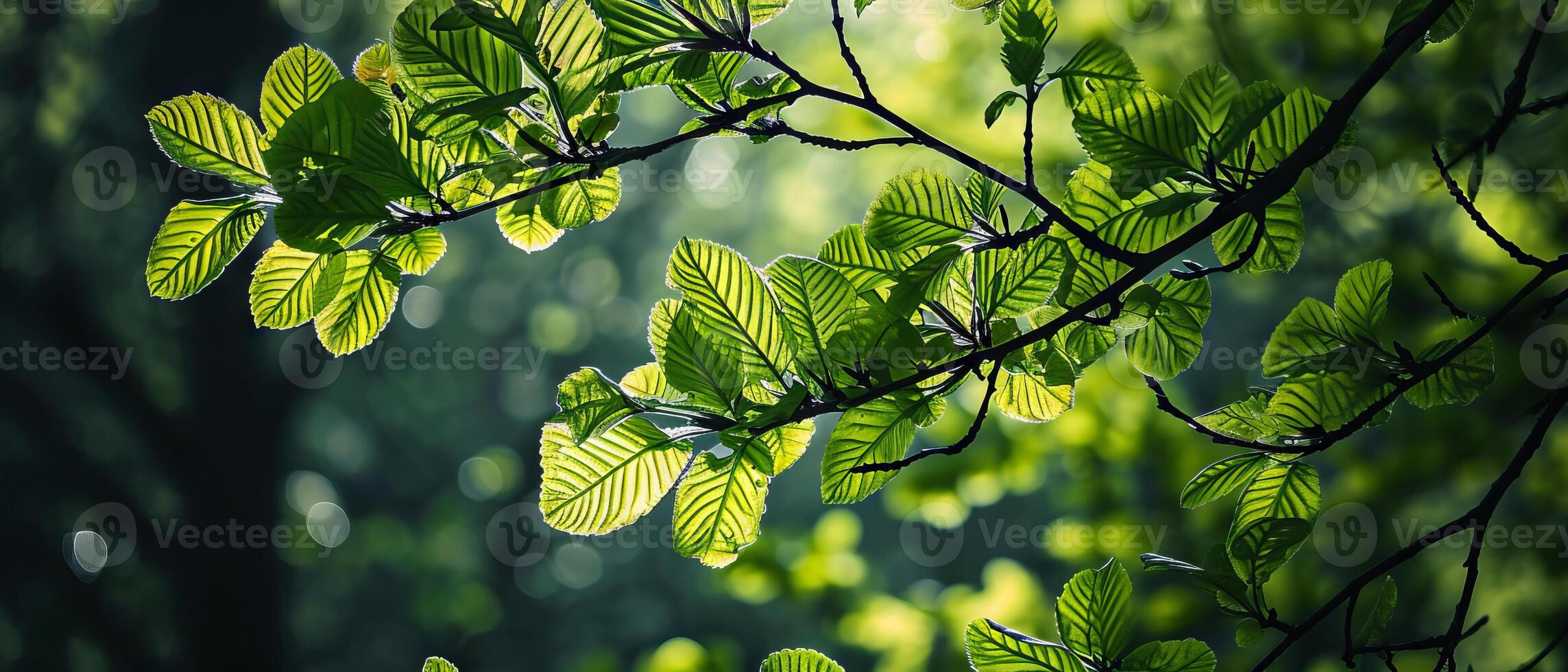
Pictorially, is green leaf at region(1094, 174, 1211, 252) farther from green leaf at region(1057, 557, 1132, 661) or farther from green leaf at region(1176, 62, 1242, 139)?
green leaf at region(1057, 557, 1132, 661)

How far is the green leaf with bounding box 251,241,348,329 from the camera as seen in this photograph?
0.39 meters

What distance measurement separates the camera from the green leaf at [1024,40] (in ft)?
1.23

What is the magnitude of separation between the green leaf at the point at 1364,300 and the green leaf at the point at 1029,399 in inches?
5.7

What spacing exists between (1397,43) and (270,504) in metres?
2.91

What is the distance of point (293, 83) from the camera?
361 millimetres

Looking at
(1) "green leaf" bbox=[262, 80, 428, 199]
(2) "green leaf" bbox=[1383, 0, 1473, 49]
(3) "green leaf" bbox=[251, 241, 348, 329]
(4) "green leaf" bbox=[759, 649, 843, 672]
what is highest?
(2) "green leaf" bbox=[1383, 0, 1473, 49]

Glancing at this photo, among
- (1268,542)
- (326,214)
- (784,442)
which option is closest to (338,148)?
(326,214)

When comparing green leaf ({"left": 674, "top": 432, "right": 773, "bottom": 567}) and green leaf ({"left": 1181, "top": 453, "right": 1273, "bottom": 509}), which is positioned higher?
green leaf ({"left": 1181, "top": 453, "right": 1273, "bottom": 509})

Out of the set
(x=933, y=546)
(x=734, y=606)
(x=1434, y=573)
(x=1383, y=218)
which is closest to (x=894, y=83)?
(x=1383, y=218)

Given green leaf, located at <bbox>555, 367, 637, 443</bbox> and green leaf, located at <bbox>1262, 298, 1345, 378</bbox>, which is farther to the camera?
green leaf, located at <bbox>1262, 298, 1345, 378</bbox>

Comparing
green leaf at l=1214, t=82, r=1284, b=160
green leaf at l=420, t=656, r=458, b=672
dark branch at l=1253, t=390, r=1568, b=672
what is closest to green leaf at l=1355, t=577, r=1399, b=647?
dark branch at l=1253, t=390, r=1568, b=672

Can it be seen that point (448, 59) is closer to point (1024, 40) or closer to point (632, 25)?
point (632, 25)

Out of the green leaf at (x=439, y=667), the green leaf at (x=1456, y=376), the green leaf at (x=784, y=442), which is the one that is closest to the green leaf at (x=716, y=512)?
the green leaf at (x=784, y=442)

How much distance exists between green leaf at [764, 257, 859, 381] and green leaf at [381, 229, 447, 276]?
159 millimetres
